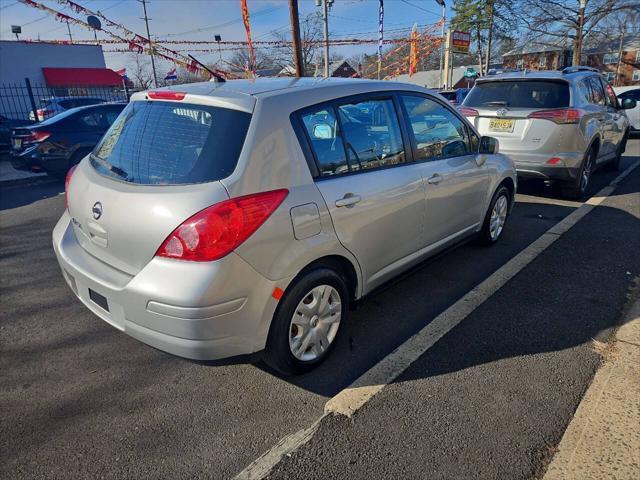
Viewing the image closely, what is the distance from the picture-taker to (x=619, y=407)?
8.02 ft

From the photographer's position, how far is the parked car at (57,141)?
28.0 ft

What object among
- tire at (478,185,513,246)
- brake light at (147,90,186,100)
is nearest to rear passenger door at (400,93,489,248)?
tire at (478,185,513,246)

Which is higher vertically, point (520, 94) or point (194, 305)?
point (520, 94)

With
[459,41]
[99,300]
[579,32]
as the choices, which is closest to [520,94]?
[99,300]

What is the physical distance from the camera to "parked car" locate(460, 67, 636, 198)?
6.07 meters

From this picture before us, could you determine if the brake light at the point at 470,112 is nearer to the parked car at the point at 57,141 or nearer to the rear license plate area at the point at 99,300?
the rear license plate area at the point at 99,300

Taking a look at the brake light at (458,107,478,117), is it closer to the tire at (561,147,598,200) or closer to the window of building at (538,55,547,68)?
the tire at (561,147,598,200)

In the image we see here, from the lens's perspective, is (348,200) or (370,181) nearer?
(348,200)

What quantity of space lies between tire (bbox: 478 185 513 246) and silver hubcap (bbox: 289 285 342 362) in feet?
7.99

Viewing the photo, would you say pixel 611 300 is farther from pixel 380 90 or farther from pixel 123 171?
pixel 123 171

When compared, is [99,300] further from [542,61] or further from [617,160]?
[542,61]

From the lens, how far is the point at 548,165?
6203mm

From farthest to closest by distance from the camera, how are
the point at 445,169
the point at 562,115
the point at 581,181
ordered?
the point at 581,181 < the point at 562,115 < the point at 445,169

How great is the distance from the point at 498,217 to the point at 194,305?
3.81m
